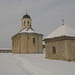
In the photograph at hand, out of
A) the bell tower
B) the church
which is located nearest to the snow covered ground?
the church

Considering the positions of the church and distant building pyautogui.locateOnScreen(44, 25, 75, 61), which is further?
the church

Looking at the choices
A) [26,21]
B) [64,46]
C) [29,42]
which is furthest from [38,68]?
[26,21]

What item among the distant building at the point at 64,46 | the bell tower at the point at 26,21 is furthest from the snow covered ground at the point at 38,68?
the bell tower at the point at 26,21

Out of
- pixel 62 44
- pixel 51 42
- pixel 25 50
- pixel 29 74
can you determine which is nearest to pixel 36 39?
pixel 25 50

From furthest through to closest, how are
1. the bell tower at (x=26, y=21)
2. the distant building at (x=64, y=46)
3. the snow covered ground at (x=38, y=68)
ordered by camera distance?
the bell tower at (x=26, y=21) < the distant building at (x=64, y=46) < the snow covered ground at (x=38, y=68)

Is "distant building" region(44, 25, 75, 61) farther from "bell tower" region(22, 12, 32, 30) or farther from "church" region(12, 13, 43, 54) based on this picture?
"bell tower" region(22, 12, 32, 30)

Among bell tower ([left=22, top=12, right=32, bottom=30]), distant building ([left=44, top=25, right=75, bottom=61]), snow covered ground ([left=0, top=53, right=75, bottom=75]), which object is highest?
bell tower ([left=22, top=12, right=32, bottom=30])

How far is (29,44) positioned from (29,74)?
25.0 m

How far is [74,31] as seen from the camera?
16.3 meters

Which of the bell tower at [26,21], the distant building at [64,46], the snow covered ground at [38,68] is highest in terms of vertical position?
the bell tower at [26,21]

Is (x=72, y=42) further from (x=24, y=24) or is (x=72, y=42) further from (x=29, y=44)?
(x=24, y=24)

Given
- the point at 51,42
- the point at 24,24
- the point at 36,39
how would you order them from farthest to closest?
1. the point at 24,24
2. the point at 36,39
3. the point at 51,42

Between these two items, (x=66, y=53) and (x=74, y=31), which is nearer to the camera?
(x=66, y=53)

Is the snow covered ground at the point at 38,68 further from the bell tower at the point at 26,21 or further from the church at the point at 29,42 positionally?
the bell tower at the point at 26,21
